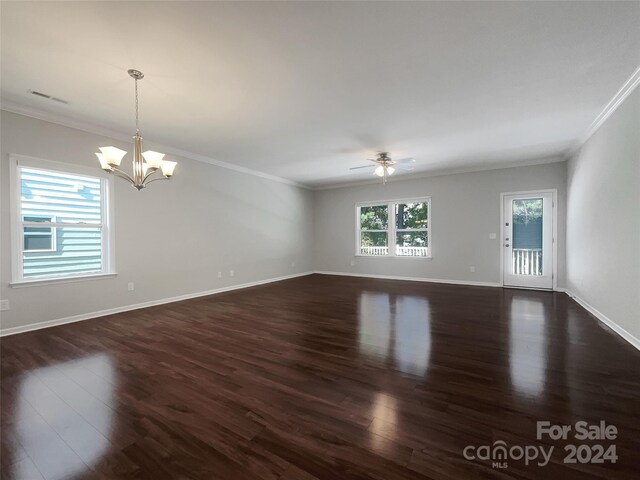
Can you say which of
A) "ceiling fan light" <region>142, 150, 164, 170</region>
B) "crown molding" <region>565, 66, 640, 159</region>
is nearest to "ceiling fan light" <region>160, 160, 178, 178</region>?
"ceiling fan light" <region>142, 150, 164, 170</region>

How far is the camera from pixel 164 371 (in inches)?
92.0

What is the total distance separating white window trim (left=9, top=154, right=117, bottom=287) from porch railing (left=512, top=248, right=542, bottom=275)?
7.56 m

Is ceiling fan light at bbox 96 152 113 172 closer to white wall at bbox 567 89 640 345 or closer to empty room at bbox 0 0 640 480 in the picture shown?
empty room at bbox 0 0 640 480

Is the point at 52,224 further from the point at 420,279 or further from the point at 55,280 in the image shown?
the point at 420,279

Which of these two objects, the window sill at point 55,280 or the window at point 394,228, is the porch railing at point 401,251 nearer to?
the window at point 394,228

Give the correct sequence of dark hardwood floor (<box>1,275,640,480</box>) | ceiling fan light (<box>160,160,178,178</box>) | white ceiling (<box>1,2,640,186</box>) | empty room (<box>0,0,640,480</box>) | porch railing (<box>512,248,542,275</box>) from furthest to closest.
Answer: porch railing (<box>512,248,542,275</box>), ceiling fan light (<box>160,160,178,178</box>), white ceiling (<box>1,2,640,186</box>), empty room (<box>0,0,640,480</box>), dark hardwood floor (<box>1,275,640,480</box>)

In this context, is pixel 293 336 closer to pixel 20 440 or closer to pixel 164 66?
pixel 20 440

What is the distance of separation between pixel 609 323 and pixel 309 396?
12.7 feet

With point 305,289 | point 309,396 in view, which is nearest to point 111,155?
point 309,396

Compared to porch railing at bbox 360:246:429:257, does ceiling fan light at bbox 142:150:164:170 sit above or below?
above

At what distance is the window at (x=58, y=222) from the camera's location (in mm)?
3369

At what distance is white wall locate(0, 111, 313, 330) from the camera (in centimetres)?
337

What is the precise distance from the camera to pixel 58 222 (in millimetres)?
3668

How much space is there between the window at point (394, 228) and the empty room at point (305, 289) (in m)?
1.38
